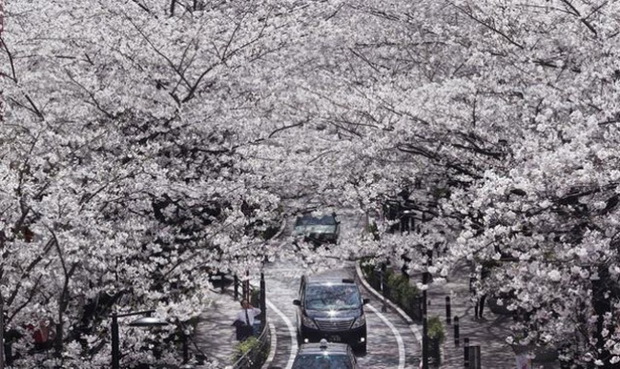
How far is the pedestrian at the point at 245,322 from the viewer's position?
92.1 feet

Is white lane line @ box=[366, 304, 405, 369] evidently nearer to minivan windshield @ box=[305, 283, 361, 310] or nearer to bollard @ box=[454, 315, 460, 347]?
bollard @ box=[454, 315, 460, 347]

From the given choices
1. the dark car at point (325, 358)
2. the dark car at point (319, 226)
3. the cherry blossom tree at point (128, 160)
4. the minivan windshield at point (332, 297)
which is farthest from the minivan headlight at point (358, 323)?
the dark car at point (319, 226)

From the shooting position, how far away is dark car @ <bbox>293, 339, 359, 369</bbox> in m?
23.9

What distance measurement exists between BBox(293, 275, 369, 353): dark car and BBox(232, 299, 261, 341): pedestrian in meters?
1.54

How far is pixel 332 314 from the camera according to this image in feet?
98.2

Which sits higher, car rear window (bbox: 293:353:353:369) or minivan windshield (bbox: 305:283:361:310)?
minivan windshield (bbox: 305:283:361:310)

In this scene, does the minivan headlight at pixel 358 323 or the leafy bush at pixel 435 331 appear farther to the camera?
the minivan headlight at pixel 358 323

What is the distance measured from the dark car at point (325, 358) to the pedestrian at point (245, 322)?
361 centimetres

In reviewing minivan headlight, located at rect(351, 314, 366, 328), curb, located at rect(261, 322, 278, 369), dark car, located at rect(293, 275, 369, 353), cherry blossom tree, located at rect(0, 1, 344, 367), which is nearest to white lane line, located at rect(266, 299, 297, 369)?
dark car, located at rect(293, 275, 369, 353)

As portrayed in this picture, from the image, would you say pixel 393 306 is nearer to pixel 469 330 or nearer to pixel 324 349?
pixel 469 330

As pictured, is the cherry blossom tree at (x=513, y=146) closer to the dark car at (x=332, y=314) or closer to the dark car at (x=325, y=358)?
the dark car at (x=325, y=358)

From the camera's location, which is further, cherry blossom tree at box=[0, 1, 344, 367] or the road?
the road

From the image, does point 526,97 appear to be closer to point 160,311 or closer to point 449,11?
point 160,311

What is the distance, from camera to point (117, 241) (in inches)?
634
